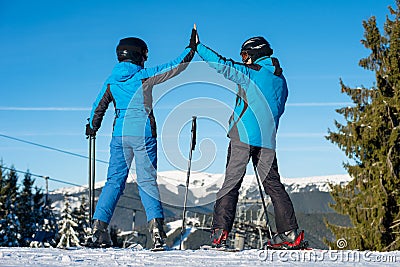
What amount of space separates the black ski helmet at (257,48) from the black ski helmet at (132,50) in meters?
1.13

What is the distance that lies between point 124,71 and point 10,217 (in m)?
40.1

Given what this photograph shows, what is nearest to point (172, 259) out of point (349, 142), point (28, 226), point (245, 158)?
point (245, 158)

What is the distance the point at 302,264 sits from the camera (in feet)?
12.5

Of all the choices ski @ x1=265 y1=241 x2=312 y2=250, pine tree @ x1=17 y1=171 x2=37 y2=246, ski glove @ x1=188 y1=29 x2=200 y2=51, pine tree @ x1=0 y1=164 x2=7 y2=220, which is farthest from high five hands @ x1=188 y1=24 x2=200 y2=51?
pine tree @ x1=0 y1=164 x2=7 y2=220

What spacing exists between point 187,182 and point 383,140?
1248 centimetres

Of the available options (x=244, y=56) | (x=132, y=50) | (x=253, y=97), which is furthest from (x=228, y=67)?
(x=132, y=50)

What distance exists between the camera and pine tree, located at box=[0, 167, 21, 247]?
39.2 m

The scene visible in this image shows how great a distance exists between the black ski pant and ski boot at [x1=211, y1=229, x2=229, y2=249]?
0.13 ft

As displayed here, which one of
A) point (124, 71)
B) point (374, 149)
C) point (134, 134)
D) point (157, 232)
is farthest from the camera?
point (374, 149)

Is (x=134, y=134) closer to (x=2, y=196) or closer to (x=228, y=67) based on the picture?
(x=228, y=67)

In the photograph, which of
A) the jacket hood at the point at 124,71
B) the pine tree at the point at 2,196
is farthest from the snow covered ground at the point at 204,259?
the pine tree at the point at 2,196

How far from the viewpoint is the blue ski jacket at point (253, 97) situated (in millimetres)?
5258

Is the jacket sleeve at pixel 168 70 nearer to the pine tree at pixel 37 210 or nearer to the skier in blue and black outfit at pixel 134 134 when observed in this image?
the skier in blue and black outfit at pixel 134 134

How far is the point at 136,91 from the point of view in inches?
218
